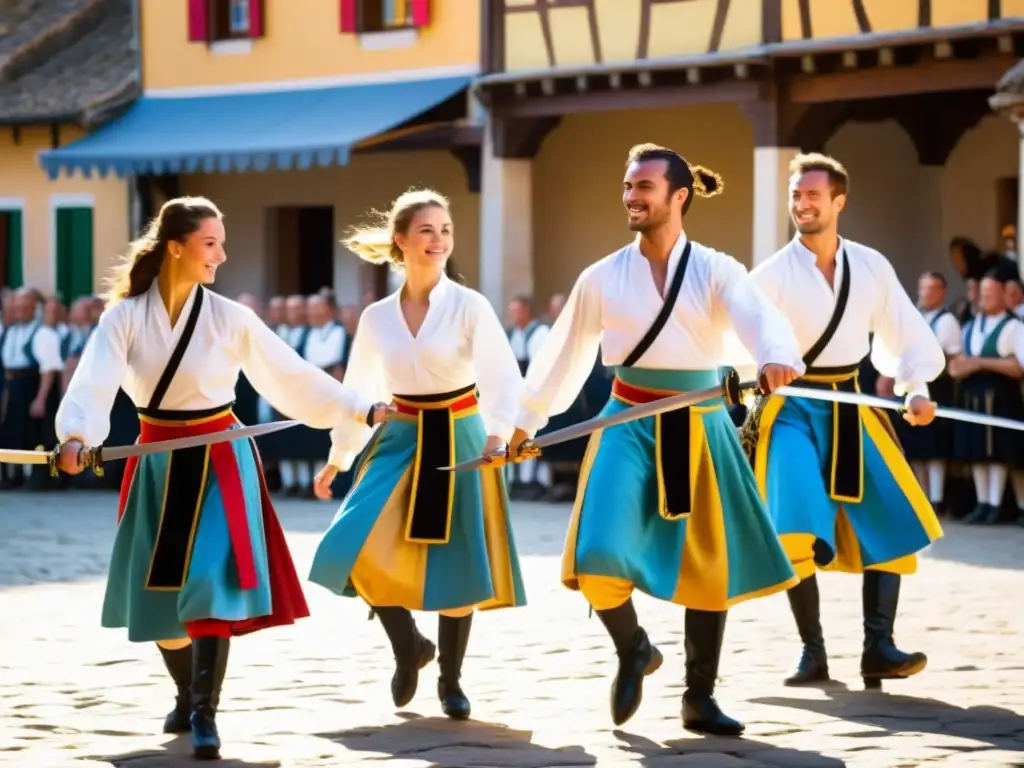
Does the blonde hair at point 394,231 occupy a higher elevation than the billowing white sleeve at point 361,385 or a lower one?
higher

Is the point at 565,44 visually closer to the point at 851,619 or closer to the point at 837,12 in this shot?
the point at 837,12

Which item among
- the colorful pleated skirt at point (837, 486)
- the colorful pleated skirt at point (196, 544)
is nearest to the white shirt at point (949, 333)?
the colorful pleated skirt at point (837, 486)

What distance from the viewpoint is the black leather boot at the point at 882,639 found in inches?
311

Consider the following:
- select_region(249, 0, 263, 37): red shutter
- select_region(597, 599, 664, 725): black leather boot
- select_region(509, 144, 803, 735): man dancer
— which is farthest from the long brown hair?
select_region(249, 0, 263, 37): red shutter

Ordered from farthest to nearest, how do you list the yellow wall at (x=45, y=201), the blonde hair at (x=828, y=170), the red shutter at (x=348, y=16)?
the yellow wall at (x=45, y=201), the red shutter at (x=348, y=16), the blonde hair at (x=828, y=170)

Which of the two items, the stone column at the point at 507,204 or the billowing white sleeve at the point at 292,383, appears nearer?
the billowing white sleeve at the point at 292,383

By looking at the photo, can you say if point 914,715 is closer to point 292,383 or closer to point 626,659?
point 626,659

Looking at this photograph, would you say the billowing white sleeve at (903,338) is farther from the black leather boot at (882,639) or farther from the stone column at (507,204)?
the stone column at (507,204)

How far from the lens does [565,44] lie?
20312 millimetres

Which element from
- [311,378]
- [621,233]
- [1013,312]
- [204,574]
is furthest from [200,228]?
[621,233]

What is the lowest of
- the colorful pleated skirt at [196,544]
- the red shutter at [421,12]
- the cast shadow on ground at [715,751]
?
the cast shadow on ground at [715,751]

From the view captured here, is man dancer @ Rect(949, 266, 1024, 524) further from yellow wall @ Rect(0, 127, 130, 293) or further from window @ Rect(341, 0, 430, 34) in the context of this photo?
yellow wall @ Rect(0, 127, 130, 293)

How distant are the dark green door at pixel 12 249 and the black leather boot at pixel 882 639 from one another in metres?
19.0

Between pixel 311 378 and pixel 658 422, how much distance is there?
3.77 feet
